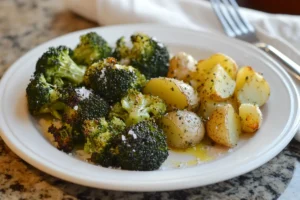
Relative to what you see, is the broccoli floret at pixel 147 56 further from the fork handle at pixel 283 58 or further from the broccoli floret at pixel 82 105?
the fork handle at pixel 283 58

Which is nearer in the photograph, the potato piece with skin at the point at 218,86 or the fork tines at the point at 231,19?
the potato piece with skin at the point at 218,86

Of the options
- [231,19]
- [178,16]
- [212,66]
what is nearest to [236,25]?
[231,19]

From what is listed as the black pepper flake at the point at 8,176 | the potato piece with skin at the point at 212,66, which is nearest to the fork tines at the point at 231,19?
the potato piece with skin at the point at 212,66

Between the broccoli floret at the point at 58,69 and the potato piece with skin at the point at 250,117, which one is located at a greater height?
the potato piece with skin at the point at 250,117

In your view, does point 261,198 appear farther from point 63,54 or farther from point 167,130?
point 63,54

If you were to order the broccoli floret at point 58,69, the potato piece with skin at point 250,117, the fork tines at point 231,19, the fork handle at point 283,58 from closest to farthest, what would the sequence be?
the potato piece with skin at point 250,117, the broccoli floret at point 58,69, the fork handle at point 283,58, the fork tines at point 231,19

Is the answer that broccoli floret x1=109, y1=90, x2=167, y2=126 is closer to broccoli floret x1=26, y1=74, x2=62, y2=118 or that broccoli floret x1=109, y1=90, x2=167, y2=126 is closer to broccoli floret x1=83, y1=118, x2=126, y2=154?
broccoli floret x1=83, y1=118, x2=126, y2=154

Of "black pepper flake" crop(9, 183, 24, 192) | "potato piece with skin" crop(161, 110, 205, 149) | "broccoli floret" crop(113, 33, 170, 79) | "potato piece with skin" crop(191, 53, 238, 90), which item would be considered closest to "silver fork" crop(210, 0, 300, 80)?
A: "potato piece with skin" crop(191, 53, 238, 90)

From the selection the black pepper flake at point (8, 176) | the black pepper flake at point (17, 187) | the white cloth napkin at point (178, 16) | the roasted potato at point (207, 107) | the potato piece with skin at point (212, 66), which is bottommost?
the black pepper flake at point (8, 176)

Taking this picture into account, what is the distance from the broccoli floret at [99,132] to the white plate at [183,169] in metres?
0.06

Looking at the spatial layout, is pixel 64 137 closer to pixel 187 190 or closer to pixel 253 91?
pixel 187 190

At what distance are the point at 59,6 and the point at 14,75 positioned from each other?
2.42 feet

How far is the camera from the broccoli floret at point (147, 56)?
Result: 60.8 inches

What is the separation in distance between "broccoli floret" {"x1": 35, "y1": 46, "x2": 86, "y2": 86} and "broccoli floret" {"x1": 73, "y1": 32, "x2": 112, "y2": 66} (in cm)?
7
